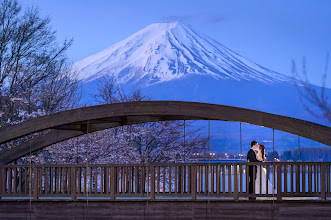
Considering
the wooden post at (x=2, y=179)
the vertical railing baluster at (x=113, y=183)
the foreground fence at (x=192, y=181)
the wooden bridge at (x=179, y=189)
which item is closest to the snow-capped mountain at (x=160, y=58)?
the wooden post at (x=2, y=179)

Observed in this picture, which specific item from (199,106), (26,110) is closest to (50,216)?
(199,106)

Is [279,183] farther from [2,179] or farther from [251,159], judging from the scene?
[2,179]

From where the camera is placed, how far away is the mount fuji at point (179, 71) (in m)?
83.8

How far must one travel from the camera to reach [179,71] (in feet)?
292

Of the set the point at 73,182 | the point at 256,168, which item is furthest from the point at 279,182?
the point at 73,182

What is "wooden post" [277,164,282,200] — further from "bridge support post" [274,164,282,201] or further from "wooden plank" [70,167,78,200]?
"wooden plank" [70,167,78,200]

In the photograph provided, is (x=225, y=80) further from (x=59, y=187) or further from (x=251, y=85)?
(x=59, y=187)

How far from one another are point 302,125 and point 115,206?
14.9 feet

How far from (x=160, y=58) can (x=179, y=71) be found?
296 centimetres

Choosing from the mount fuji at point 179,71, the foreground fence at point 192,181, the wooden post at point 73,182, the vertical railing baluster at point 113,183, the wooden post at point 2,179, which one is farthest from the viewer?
the mount fuji at point 179,71

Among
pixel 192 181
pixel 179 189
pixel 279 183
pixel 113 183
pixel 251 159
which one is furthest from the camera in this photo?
pixel 179 189

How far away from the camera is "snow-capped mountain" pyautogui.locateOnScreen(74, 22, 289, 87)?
275 ft

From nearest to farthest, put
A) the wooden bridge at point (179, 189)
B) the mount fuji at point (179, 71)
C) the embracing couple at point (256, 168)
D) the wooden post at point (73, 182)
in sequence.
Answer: the wooden bridge at point (179, 189) → the embracing couple at point (256, 168) → the wooden post at point (73, 182) → the mount fuji at point (179, 71)

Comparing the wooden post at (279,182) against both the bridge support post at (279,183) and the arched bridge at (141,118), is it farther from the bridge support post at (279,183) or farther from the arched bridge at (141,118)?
the arched bridge at (141,118)
